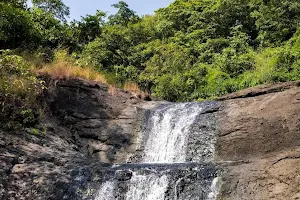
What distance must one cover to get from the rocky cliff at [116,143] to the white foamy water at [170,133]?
0.51m

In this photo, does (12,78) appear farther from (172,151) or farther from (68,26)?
(68,26)

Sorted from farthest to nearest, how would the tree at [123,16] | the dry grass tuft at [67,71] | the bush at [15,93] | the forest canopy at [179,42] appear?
the tree at [123,16] → the forest canopy at [179,42] → the dry grass tuft at [67,71] → the bush at [15,93]

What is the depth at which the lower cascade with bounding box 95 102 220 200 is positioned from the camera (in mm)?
7750

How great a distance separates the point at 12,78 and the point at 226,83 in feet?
35.0

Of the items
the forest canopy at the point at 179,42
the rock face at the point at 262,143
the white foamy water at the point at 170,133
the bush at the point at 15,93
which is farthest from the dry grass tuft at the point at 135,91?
the bush at the point at 15,93

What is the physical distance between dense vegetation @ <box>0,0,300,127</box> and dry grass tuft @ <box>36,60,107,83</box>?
0.13 metres

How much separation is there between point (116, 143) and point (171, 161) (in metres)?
1.92

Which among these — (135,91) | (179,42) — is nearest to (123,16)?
(179,42)

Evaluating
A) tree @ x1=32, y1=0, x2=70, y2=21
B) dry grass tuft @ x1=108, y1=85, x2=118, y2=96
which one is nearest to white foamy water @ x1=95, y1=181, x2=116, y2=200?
dry grass tuft @ x1=108, y1=85, x2=118, y2=96

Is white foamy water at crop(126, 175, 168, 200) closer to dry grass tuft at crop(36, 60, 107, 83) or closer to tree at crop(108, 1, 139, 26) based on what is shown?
dry grass tuft at crop(36, 60, 107, 83)

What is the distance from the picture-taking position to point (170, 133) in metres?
11.5

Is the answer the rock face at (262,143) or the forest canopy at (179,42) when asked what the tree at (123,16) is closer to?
the forest canopy at (179,42)

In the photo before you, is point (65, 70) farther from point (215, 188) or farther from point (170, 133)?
point (215, 188)

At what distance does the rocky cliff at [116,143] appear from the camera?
7.60 meters
